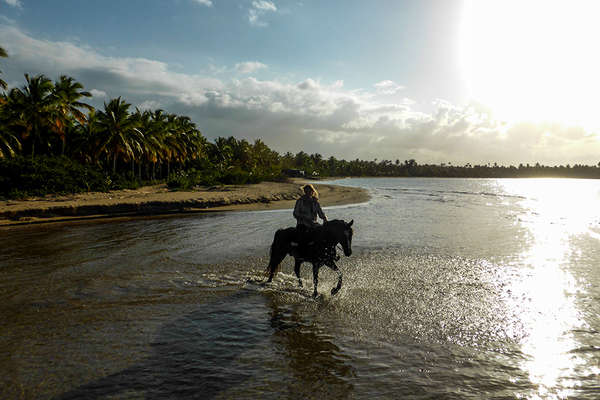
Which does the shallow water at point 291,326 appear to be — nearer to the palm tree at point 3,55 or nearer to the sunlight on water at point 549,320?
the sunlight on water at point 549,320

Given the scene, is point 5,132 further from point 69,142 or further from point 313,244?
point 313,244

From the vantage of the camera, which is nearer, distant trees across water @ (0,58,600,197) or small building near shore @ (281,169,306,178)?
distant trees across water @ (0,58,600,197)

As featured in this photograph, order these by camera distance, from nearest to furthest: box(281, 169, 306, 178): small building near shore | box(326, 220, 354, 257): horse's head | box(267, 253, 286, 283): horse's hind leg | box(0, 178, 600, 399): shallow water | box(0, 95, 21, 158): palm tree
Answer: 1. box(0, 178, 600, 399): shallow water
2. box(326, 220, 354, 257): horse's head
3. box(267, 253, 286, 283): horse's hind leg
4. box(0, 95, 21, 158): palm tree
5. box(281, 169, 306, 178): small building near shore

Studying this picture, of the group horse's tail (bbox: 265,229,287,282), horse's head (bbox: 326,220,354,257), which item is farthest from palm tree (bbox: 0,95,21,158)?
horse's head (bbox: 326,220,354,257)

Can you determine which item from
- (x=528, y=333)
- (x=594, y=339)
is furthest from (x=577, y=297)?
(x=528, y=333)

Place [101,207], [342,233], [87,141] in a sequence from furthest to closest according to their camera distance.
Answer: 1. [87,141]
2. [101,207]
3. [342,233]

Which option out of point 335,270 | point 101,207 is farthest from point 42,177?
point 335,270

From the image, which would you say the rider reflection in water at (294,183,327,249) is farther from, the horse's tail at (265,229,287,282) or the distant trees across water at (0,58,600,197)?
the distant trees across water at (0,58,600,197)

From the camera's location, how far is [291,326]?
5539mm

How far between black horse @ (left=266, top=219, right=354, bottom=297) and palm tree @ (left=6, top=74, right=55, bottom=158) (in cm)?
3564

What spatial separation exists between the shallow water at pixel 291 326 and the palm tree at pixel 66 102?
94.7 feet

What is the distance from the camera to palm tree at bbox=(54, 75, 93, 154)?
3331cm

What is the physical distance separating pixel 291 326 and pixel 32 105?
1539 inches

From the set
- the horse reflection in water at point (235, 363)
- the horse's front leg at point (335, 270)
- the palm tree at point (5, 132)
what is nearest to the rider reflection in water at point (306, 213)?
the horse's front leg at point (335, 270)
